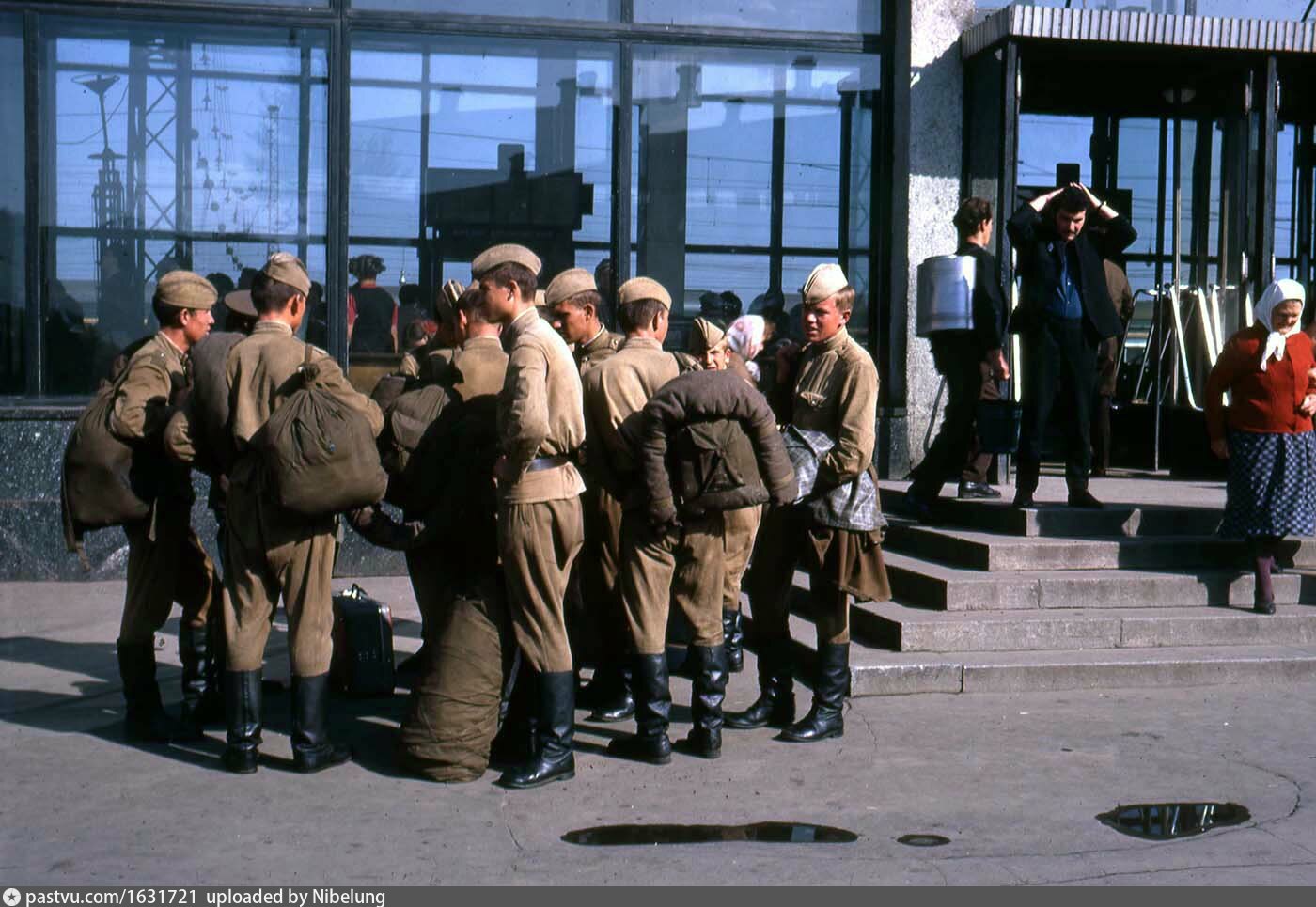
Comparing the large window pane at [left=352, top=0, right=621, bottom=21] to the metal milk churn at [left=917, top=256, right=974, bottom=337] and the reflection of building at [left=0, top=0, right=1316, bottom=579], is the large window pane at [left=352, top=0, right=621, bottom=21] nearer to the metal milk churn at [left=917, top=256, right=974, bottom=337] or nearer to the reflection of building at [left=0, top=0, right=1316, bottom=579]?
the reflection of building at [left=0, top=0, right=1316, bottom=579]

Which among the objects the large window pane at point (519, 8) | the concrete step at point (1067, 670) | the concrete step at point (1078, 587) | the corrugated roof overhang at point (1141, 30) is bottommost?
the concrete step at point (1067, 670)

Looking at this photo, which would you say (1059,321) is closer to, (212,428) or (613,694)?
(613,694)

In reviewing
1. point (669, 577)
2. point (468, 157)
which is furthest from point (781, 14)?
point (669, 577)

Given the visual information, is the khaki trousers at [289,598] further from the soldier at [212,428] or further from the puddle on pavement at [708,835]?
the puddle on pavement at [708,835]

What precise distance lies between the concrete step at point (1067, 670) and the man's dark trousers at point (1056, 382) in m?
1.48

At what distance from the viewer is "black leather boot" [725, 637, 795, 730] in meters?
6.72

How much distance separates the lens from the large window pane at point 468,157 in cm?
1128

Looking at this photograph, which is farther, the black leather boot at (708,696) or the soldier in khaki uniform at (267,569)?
the black leather boot at (708,696)

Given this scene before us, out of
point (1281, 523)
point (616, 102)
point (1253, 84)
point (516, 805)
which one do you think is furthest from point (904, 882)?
point (1253, 84)

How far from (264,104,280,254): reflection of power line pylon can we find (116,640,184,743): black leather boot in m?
5.28

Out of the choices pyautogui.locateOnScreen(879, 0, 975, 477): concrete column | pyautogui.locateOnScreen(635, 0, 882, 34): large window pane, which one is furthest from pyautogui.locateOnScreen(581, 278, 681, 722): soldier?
pyautogui.locateOnScreen(635, 0, 882, 34): large window pane

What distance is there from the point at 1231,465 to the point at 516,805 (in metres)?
4.82

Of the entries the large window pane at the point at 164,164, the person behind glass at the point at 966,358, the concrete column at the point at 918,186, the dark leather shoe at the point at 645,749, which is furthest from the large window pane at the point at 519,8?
the dark leather shoe at the point at 645,749
